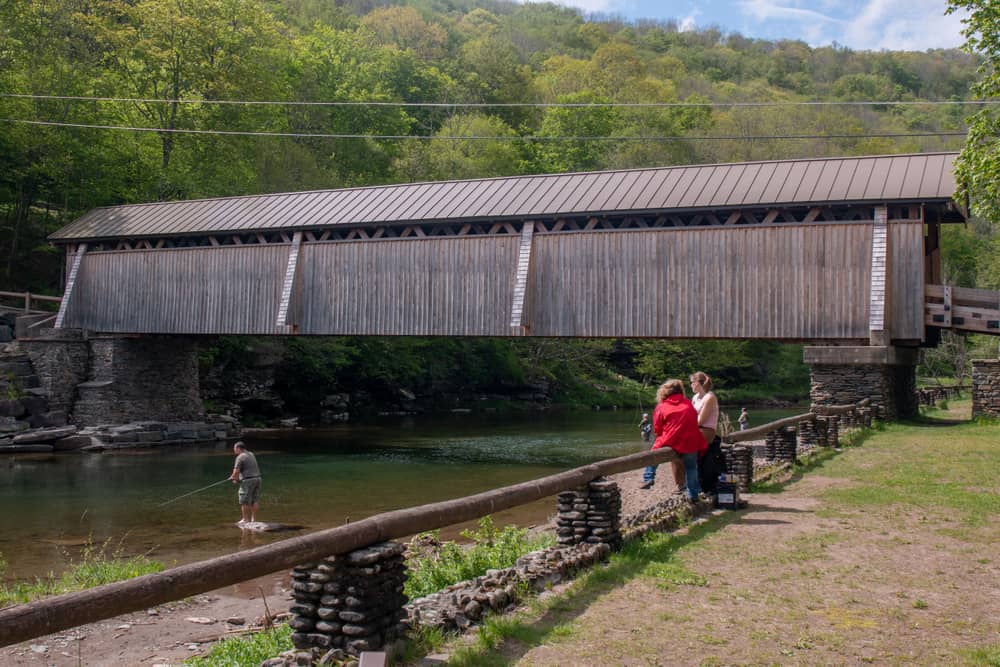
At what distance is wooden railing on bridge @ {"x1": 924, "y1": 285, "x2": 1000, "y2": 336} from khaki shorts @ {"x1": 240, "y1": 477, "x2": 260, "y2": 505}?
1260cm

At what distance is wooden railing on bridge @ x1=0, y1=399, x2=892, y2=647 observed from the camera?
2.94 meters

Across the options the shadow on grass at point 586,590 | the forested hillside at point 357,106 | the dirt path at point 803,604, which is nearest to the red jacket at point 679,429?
the shadow on grass at point 586,590

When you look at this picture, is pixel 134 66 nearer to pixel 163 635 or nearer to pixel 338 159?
pixel 338 159

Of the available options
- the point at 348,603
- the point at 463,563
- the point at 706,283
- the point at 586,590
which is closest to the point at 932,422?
the point at 706,283

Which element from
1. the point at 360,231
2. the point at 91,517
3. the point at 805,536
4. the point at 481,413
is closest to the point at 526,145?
the point at 481,413

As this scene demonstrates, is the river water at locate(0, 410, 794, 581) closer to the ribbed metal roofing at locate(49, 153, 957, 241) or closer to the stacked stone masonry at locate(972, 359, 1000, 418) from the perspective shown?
the ribbed metal roofing at locate(49, 153, 957, 241)

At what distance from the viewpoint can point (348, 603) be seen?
3977 mm

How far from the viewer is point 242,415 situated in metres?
30.1

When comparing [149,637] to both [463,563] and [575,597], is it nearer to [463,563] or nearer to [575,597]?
[463,563]

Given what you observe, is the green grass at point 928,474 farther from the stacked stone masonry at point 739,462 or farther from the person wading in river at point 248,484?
the person wading in river at point 248,484

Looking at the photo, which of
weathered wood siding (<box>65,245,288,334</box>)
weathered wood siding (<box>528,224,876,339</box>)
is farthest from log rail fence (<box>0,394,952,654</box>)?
weathered wood siding (<box>65,245,288,334</box>)

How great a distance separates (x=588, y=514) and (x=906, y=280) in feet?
39.7

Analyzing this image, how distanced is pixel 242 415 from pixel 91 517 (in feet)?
59.2

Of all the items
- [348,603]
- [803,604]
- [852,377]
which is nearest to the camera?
[348,603]
